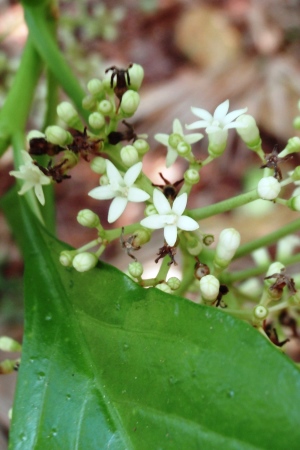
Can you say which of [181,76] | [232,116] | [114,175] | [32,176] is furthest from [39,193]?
[181,76]

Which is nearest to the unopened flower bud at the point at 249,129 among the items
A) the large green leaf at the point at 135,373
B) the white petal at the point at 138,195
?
the white petal at the point at 138,195

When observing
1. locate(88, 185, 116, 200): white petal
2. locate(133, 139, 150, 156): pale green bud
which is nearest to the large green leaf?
locate(88, 185, 116, 200): white petal

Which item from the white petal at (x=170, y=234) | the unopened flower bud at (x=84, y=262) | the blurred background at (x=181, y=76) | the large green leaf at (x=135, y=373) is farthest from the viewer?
the blurred background at (x=181, y=76)

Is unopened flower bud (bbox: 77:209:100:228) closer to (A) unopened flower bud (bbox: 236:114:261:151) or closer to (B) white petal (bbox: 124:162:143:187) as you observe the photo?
(B) white petal (bbox: 124:162:143:187)

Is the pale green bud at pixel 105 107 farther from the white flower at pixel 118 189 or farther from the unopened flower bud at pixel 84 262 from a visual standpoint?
the unopened flower bud at pixel 84 262

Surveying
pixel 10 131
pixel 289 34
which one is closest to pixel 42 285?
pixel 10 131

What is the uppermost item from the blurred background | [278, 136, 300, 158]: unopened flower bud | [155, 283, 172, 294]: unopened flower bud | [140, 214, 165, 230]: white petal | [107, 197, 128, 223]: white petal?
the blurred background
